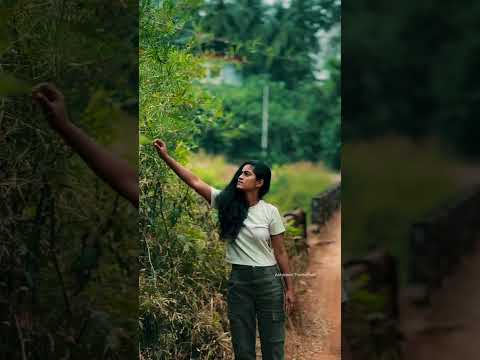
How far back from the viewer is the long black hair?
3.44m

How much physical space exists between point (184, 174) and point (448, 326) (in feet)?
5.93

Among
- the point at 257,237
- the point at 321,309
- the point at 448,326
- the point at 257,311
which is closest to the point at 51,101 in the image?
the point at 257,237

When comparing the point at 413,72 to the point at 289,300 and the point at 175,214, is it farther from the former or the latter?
the point at 175,214

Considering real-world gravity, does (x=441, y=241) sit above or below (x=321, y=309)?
above

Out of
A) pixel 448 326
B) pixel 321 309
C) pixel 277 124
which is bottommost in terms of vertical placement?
pixel 448 326

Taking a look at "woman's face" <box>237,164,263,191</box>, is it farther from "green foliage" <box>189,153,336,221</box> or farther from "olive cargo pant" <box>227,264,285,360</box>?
"olive cargo pant" <box>227,264,285,360</box>

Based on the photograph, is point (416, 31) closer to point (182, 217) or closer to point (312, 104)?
point (312, 104)

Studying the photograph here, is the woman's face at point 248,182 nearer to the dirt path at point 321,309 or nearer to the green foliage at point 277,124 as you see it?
the green foliage at point 277,124

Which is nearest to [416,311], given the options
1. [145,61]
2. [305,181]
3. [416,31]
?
[305,181]

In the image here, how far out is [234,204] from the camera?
345 cm

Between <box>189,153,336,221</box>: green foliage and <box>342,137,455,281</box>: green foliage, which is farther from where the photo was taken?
<box>342,137,455,281</box>: green foliage

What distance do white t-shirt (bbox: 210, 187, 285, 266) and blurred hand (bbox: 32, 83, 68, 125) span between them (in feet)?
3.21

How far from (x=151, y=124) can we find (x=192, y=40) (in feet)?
1.75

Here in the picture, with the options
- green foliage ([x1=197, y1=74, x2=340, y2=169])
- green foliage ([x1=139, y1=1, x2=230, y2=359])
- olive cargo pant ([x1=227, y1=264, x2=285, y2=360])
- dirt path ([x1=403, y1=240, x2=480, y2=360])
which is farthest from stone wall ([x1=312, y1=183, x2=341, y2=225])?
dirt path ([x1=403, y1=240, x2=480, y2=360])
